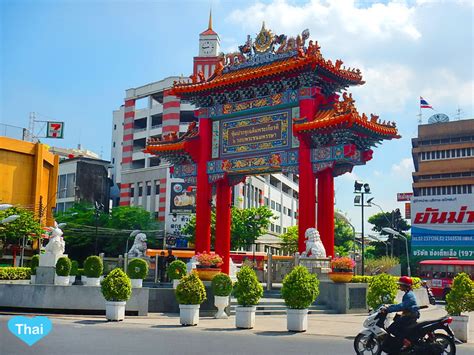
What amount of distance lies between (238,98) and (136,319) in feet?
48.0

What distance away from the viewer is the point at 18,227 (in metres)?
45.2

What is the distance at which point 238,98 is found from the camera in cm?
3070

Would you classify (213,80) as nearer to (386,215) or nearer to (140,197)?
(140,197)

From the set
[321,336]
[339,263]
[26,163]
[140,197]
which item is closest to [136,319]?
[321,336]

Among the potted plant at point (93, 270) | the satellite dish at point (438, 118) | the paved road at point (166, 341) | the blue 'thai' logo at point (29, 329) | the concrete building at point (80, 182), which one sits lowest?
the paved road at point (166, 341)

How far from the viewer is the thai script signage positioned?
28.8 m

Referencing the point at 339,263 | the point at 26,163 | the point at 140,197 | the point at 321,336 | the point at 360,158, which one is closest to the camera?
the point at 321,336

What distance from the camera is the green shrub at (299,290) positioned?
16.5 m

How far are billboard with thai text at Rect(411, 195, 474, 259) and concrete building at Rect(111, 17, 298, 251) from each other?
637 inches

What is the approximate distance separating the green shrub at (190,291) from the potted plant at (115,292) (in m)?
1.75

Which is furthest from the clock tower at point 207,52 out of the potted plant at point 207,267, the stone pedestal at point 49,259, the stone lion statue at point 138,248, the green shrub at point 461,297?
the green shrub at point 461,297

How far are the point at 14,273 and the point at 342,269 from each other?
60.5ft

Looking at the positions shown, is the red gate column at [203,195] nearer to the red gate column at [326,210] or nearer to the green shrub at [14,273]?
the red gate column at [326,210]

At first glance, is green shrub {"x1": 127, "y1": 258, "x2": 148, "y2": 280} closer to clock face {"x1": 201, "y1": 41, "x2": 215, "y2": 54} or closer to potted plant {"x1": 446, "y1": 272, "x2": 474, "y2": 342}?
potted plant {"x1": 446, "y1": 272, "x2": 474, "y2": 342}
